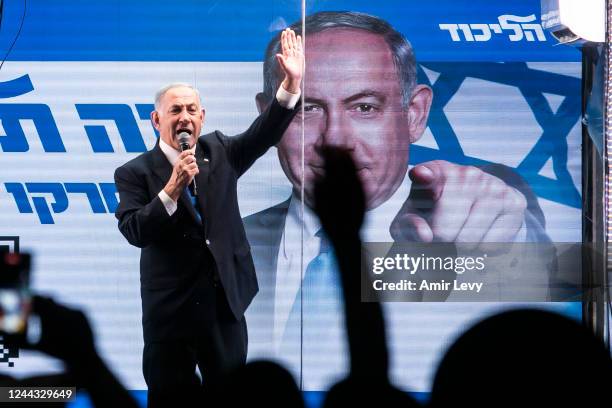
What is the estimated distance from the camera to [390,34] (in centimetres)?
407

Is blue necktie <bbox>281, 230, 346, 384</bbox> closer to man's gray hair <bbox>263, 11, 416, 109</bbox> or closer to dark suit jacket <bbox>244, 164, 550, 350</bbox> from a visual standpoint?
dark suit jacket <bbox>244, 164, 550, 350</bbox>

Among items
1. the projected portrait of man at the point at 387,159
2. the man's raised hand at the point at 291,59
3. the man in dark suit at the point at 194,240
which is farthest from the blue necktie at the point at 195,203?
the man's raised hand at the point at 291,59

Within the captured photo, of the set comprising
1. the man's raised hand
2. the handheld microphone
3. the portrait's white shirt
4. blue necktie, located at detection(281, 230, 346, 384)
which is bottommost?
blue necktie, located at detection(281, 230, 346, 384)

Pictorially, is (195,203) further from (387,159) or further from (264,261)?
(387,159)

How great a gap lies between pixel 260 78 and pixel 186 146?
0.48m

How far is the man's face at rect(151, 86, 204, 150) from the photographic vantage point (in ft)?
13.4

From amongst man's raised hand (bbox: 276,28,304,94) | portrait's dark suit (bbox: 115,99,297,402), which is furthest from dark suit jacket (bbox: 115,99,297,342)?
man's raised hand (bbox: 276,28,304,94)

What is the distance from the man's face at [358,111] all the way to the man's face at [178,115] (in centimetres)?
46

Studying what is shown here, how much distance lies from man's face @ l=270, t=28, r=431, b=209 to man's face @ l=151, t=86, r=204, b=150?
1.51 ft

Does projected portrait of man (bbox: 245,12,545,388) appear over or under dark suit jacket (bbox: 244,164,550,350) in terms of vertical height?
over

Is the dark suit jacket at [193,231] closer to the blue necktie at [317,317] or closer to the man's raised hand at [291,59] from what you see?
the man's raised hand at [291,59]

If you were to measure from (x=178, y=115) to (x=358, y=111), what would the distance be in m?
0.85

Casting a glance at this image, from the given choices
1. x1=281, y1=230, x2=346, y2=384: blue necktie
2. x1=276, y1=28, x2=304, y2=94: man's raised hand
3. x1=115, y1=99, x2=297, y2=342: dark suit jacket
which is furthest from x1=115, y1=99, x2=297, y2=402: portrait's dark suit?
x1=281, y1=230, x2=346, y2=384: blue necktie

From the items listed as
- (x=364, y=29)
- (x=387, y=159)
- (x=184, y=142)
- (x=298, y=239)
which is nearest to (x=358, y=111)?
(x=387, y=159)
